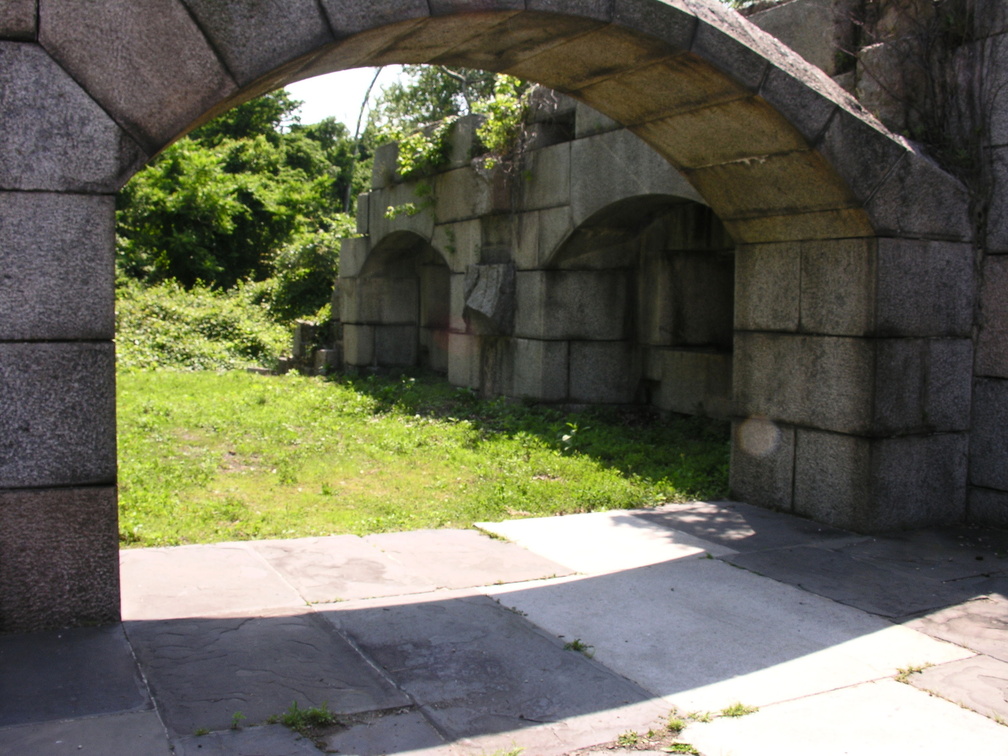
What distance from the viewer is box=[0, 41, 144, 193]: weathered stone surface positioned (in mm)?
3240

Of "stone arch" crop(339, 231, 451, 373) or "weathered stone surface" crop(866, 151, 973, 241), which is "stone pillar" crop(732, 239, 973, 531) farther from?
"stone arch" crop(339, 231, 451, 373)

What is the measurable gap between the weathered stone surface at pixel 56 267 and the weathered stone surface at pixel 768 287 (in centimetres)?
393

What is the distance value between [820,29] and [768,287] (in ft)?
5.79

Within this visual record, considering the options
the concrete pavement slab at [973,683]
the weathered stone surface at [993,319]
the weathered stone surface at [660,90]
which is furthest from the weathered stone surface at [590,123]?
the concrete pavement slab at [973,683]

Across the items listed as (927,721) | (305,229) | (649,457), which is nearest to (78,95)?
(927,721)

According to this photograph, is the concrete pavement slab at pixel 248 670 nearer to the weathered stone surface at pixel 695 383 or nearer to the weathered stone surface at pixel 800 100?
the weathered stone surface at pixel 800 100

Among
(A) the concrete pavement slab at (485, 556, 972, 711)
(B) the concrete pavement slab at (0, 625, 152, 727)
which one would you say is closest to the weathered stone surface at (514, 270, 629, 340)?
(A) the concrete pavement slab at (485, 556, 972, 711)

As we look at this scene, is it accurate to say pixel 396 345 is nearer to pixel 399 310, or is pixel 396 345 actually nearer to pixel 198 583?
pixel 399 310

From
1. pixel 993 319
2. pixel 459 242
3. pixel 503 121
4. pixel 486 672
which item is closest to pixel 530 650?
pixel 486 672

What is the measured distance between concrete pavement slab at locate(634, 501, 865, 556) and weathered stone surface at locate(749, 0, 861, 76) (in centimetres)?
291

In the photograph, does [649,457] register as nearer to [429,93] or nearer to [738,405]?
[738,405]

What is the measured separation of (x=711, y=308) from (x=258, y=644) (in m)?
6.38

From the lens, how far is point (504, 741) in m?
2.86

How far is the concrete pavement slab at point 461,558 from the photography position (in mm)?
4566
